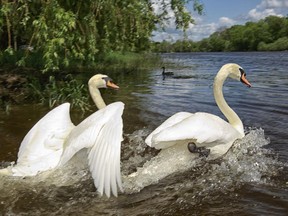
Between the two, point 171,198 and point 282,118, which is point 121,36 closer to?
point 282,118

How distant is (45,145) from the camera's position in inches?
209

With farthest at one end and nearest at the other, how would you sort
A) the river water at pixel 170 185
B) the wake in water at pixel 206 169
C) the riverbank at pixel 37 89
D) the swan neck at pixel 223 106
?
the riverbank at pixel 37 89 → the swan neck at pixel 223 106 → the wake in water at pixel 206 169 → the river water at pixel 170 185

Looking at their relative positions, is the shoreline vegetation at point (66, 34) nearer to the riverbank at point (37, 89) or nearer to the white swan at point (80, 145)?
the riverbank at point (37, 89)

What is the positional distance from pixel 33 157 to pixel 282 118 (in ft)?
19.9

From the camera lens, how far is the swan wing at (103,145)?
4.09m

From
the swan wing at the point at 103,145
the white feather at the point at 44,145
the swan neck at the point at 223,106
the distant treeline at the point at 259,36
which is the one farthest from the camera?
the distant treeline at the point at 259,36

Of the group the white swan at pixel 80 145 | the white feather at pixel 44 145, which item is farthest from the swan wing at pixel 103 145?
the white feather at pixel 44 145

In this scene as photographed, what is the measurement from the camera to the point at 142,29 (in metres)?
10.2

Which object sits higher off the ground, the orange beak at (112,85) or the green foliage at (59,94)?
the orange beak at (112,85)

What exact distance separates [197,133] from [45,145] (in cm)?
179

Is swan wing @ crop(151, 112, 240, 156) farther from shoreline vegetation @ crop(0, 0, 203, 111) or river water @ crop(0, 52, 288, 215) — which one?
shoreline vegetation @ crop(0, 0, 203, 111)

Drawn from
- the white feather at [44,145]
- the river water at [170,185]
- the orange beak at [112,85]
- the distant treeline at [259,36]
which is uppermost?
the orange beak at [112,85]

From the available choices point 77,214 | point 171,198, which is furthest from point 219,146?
point 77,214

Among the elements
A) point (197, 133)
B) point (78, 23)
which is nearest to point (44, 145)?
point (197, 133)
